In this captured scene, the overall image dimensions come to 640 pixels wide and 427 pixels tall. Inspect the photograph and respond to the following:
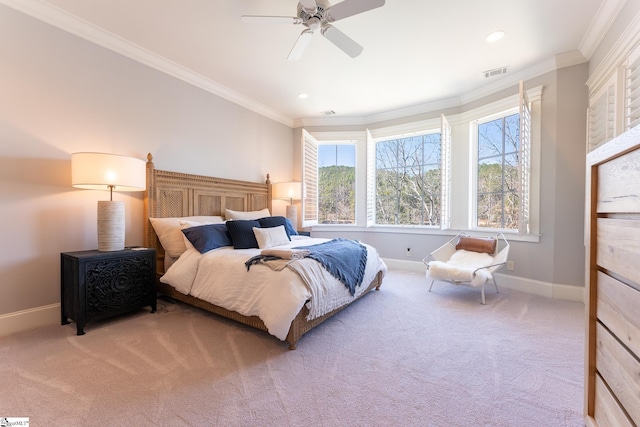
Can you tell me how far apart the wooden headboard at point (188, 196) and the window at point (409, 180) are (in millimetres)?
2336

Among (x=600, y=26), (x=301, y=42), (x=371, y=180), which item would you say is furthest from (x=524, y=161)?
(x=301, y=42)

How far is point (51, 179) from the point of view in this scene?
2496mm

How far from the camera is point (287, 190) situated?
479cm

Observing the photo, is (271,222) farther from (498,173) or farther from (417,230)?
(498,173)

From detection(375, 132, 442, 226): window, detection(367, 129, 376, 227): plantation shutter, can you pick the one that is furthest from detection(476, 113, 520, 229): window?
detection(367, 129, 376, 227): plantation shutter

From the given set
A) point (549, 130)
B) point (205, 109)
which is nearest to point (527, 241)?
point (549, 130)

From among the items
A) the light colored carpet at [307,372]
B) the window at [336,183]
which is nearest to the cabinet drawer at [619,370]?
the light colored carpet at [307,372]

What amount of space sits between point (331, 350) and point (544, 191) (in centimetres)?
327

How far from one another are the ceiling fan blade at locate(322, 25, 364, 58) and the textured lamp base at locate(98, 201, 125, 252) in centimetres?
247

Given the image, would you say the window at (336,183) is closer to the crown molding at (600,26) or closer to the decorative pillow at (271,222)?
the decorative pillow at (271,222)

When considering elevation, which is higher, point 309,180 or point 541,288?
point 309,180

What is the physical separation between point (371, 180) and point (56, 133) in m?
4.32

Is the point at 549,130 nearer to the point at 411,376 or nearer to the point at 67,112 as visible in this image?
the point at 411,376

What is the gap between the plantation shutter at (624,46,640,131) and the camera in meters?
2.13
